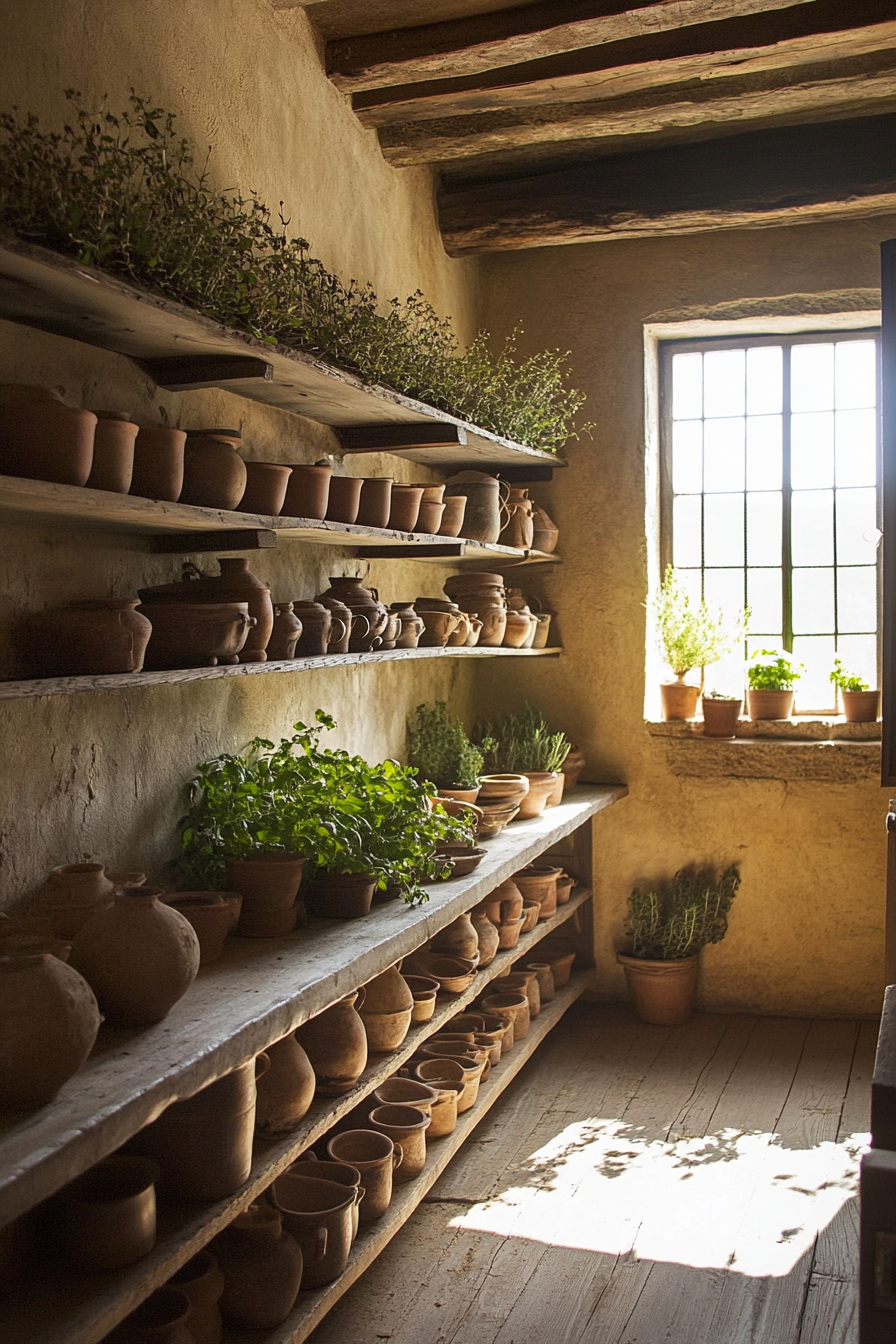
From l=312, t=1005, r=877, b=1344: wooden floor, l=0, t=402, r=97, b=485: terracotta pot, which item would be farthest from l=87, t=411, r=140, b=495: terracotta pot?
l=312, t=1005, r=877, b=1344: wooden floor

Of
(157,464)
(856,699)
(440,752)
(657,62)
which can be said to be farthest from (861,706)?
(157,464)

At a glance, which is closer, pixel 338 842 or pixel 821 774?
pixel 338 842

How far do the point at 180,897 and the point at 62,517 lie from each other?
857 mm

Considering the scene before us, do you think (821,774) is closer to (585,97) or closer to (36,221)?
(585,97)

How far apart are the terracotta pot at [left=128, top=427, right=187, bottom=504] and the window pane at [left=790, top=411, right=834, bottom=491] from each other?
3.45m

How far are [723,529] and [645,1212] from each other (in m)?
3.05

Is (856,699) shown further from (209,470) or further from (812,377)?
(209,470)

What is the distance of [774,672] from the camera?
496 cm

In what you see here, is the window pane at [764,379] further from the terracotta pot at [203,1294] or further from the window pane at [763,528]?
the terracotta pot at [203,1294]

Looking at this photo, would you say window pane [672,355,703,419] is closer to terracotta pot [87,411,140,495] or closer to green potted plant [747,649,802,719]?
green potted plant [747,649,802,719]

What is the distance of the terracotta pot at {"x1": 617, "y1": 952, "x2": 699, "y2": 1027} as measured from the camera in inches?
191

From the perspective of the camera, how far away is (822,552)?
5082mm

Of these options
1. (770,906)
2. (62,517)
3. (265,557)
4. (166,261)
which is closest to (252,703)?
(265,557)

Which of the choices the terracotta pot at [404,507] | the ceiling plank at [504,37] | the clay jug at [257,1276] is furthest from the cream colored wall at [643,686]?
the clay jug at [257,1276]
